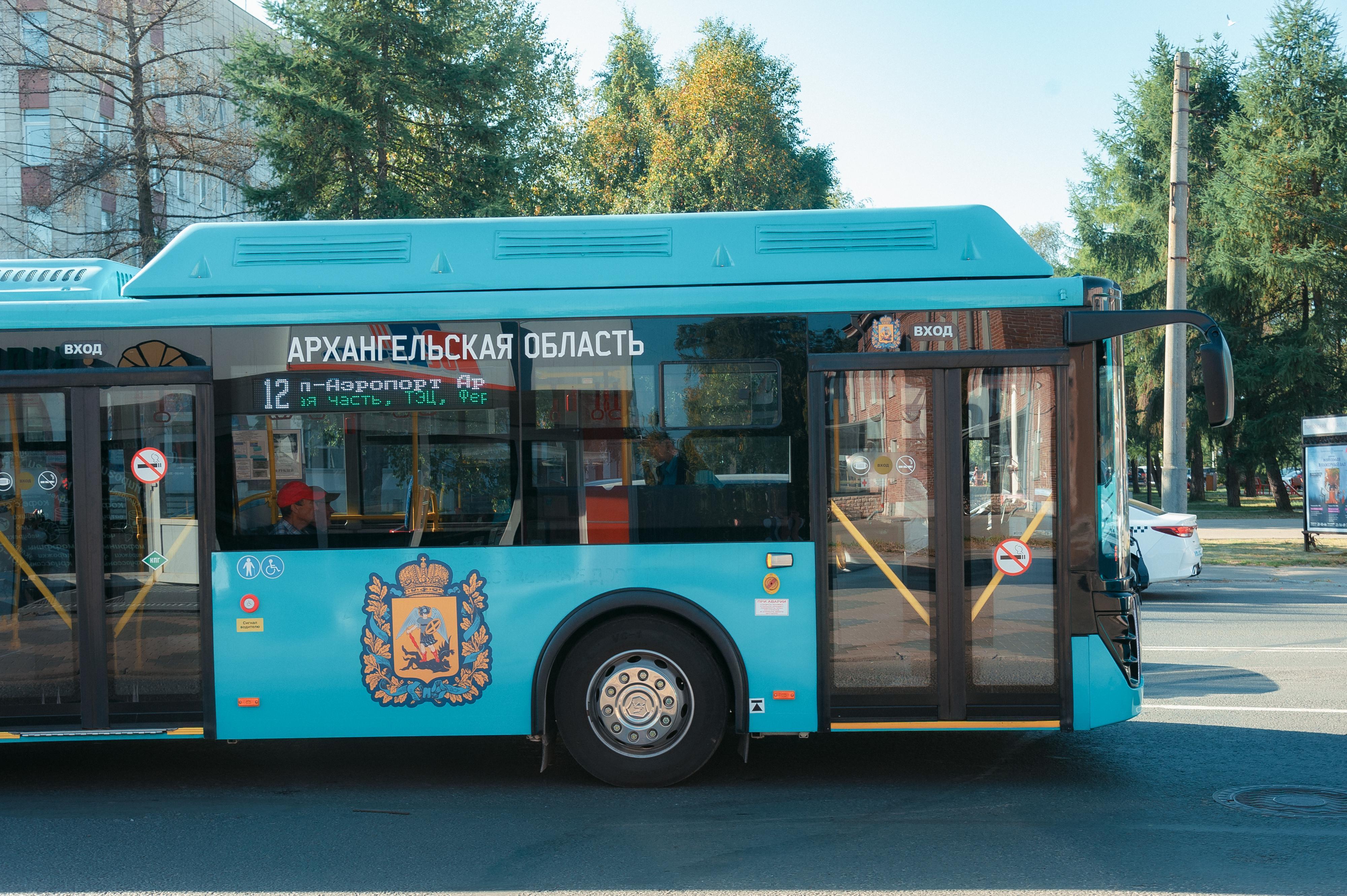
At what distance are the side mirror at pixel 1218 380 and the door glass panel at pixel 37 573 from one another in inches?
237

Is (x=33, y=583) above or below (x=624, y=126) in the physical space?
below

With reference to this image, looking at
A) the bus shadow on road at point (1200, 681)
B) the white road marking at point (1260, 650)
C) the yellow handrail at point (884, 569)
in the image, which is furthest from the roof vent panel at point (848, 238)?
the white road marking at point (1260, 650)

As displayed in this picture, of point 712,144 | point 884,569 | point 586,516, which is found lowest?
point 884,569

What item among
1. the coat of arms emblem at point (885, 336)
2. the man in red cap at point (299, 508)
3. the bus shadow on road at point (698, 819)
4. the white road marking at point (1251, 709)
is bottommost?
the white road marking at point (1251, 709)

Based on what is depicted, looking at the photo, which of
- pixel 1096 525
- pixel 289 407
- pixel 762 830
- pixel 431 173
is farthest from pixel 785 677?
pixel 431 173

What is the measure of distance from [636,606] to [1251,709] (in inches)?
185

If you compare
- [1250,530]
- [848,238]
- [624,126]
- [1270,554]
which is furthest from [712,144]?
[848,238]

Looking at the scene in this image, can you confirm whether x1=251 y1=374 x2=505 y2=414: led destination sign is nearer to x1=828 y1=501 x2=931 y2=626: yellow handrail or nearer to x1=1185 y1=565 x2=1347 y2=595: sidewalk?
x1=828 y1=501 x2=931 y2=626: yellow handrail

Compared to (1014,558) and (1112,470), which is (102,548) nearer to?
(1014,558)

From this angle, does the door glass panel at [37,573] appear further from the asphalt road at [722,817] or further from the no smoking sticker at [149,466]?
the asphalt road at [722,817]

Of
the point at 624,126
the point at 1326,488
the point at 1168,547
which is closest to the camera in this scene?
the point at 1168,547

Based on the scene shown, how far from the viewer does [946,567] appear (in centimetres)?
575

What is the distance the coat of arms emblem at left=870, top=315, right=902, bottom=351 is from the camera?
19.0 ft

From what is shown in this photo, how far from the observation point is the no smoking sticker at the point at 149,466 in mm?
5805
